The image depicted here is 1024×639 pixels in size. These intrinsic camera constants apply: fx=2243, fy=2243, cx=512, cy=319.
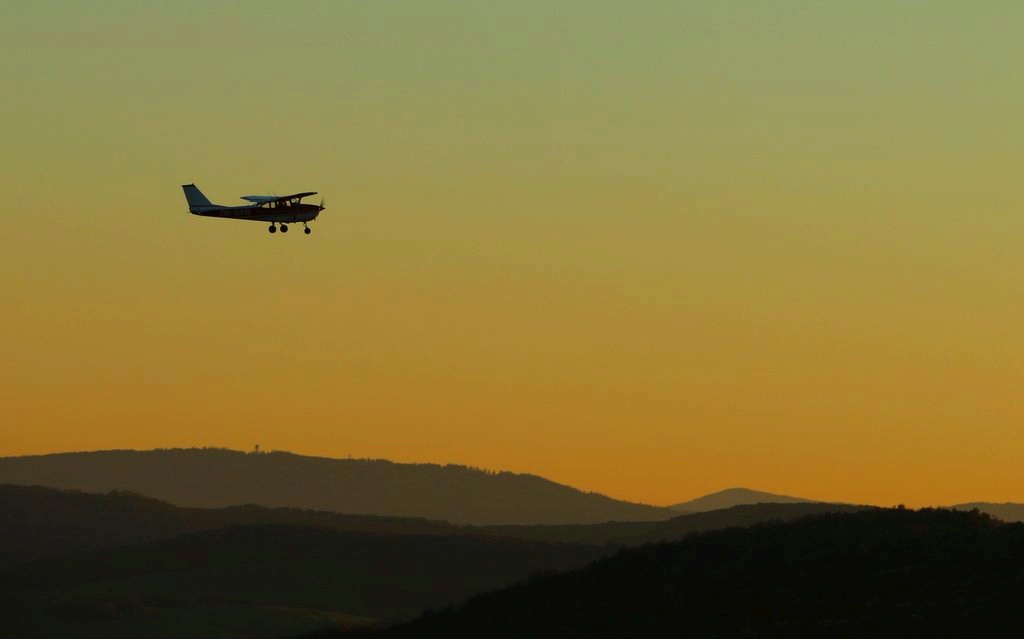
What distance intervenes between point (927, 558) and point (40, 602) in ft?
283

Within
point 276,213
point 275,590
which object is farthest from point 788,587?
point 275,590

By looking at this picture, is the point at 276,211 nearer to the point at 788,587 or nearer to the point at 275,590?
the point at 788,587

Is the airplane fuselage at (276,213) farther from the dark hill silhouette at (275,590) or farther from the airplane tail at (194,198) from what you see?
the dark hill silhouette at (275,590)

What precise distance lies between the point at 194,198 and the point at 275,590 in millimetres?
58866

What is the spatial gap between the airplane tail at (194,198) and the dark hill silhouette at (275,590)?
33232 mm

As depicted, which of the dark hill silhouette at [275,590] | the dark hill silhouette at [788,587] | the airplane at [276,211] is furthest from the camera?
the dark hill silhouette at [275,590]

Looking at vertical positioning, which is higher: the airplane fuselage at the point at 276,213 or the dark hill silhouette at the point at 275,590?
the airplane fuselage at the point at 276,213

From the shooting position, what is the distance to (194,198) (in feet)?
427

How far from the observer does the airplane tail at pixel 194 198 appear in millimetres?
128625

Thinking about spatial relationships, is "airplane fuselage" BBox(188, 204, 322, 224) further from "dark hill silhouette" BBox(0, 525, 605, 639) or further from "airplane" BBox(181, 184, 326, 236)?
"dark hill silhouette" BBox(0, 525, 605, 639)

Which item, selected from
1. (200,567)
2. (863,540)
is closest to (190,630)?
(200,567)

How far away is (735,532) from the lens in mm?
111375

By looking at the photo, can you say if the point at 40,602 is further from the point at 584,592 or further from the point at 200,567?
the point at 584,592

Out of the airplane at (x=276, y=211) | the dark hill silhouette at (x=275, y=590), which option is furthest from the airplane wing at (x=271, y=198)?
the dark hill silhouette at (x=275, y=590)
